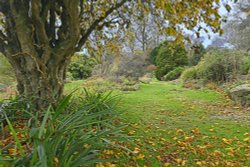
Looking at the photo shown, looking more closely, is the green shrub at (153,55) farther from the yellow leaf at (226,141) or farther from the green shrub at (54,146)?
the green shrub at (54,146)

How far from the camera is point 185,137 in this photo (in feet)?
15.0

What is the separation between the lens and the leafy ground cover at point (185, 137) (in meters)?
3.54

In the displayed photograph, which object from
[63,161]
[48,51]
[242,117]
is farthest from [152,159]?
[242,117]

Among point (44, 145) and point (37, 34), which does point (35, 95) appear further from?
point (44, 145)

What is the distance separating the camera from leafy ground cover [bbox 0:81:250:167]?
354 centimetres

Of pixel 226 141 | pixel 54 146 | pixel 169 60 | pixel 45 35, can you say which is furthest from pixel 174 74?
pixel 54 146

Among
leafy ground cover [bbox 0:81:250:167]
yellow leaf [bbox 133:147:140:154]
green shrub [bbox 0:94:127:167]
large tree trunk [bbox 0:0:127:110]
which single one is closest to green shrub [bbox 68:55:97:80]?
leafy ground cover [bbox 0:81:250:167]

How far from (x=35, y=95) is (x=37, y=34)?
105 cm

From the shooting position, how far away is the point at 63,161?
92.0 inches

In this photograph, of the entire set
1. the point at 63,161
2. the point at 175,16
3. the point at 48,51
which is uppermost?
the point at 175,16

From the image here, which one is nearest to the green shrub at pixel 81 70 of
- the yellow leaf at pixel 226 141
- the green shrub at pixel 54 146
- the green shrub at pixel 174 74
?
the green shrub at pixel 174 74

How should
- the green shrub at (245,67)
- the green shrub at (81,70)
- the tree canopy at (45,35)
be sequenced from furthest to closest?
the green shrub at (81,70)
the green shrub at (245,67)
the tree canopy at (45,35)

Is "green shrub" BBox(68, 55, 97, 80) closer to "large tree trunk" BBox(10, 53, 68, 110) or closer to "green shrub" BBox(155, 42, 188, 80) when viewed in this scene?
"green shrub" BBox(155, 42, 188, 80)

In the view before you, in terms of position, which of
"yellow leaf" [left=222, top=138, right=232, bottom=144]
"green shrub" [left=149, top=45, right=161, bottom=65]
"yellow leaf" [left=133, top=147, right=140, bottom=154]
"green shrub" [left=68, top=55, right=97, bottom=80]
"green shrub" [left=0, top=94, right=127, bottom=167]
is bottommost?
"yellow leaf" [left=222, top=138, right=232, bottom=144]
